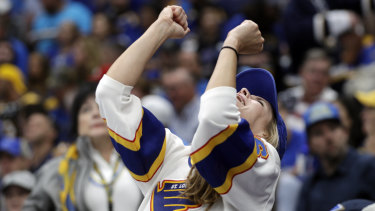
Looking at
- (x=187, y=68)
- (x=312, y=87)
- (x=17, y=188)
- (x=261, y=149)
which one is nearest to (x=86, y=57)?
(x=187, y=68)

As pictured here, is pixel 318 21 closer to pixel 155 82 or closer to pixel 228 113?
pixel 155 82

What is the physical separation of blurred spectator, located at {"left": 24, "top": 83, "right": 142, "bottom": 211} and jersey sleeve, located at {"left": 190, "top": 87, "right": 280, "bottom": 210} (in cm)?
150

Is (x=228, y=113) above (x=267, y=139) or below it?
above

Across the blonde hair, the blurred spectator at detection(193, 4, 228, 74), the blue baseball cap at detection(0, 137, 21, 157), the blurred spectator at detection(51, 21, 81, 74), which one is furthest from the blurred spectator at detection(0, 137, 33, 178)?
the blonde hair

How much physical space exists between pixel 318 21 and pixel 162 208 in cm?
488

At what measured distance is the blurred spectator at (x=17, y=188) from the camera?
5.50m

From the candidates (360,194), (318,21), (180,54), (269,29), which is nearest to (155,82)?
(180,54)

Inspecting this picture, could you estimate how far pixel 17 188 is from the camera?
553 cm

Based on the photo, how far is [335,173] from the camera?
5.07 m

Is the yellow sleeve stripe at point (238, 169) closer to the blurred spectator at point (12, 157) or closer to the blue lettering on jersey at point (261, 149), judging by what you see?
the blue lettering on jersey at point (261, 149)

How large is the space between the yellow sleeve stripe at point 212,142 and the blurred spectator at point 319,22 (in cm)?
498

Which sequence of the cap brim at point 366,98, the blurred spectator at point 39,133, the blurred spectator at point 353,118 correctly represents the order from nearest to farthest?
the cap brim at point 366,98 < the blurred spectator at point 353,118 < the blurred spectator at point 39,133

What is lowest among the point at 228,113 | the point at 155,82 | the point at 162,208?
the point at 155,82

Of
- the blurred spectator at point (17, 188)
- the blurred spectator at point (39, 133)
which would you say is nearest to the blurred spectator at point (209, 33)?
the blurred spectator at point (39, 133)
